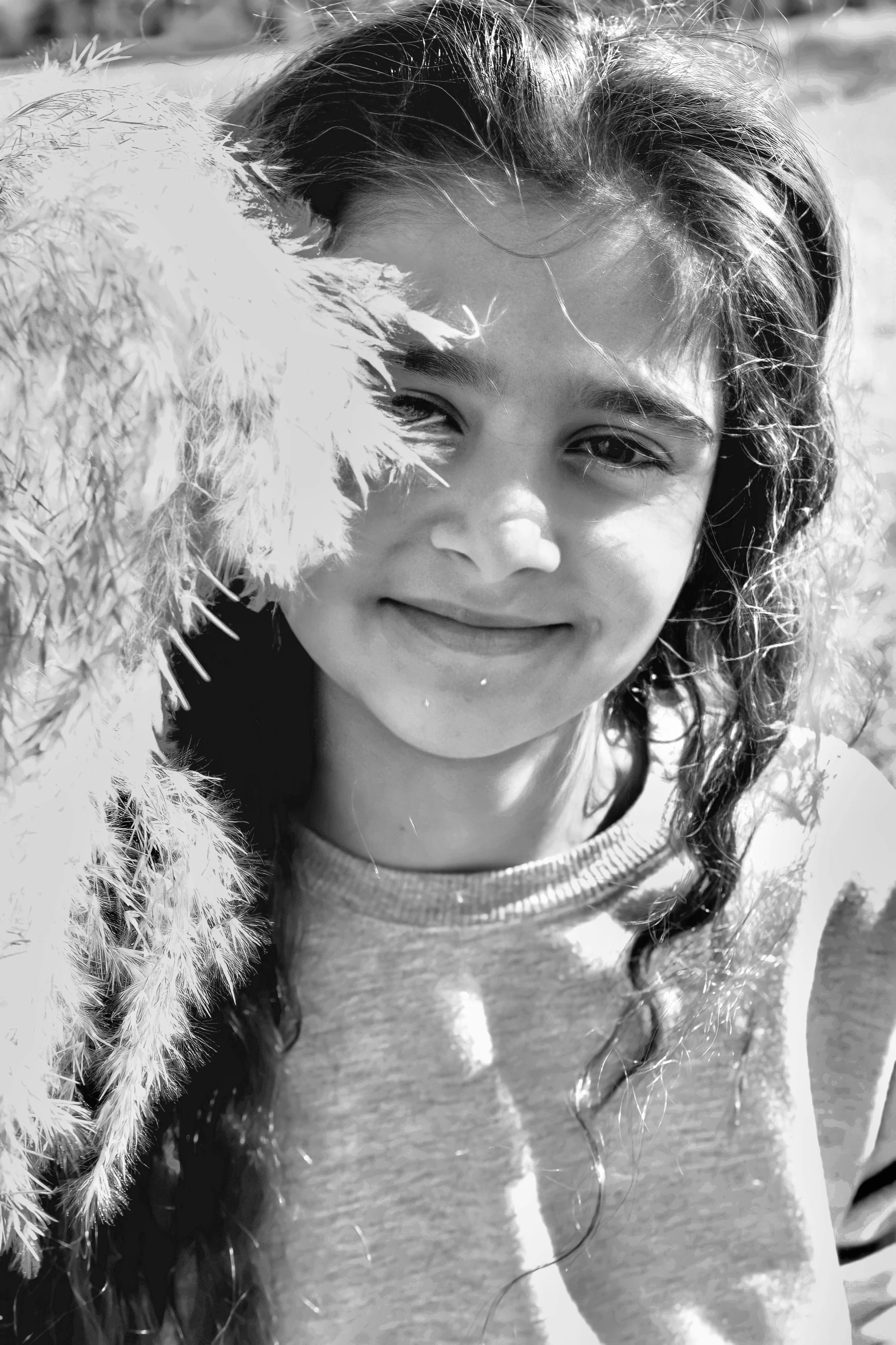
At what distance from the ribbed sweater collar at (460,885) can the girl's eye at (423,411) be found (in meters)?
0.34

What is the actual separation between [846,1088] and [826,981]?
0.08 metres

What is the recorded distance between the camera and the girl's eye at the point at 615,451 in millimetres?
842

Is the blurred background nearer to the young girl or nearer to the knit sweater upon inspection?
the young girl

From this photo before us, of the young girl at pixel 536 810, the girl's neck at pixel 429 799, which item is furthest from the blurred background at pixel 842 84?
the girl's neck at pixel 429 799

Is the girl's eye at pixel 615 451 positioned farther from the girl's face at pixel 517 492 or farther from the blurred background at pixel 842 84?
the blurred background at pixel 842 84

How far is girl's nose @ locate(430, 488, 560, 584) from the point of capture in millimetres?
796

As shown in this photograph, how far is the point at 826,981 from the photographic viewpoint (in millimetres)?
1033

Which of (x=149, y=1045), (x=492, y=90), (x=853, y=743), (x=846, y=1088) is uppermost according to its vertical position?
(x=492, y=90)

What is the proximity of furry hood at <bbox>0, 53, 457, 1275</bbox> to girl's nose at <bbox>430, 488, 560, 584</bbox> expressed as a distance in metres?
0.09

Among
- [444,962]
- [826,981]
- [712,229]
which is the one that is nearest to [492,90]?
[712,229]

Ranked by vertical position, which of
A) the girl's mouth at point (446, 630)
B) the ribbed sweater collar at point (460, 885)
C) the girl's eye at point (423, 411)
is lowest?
the ribbed sweater collar at point (460, 885)

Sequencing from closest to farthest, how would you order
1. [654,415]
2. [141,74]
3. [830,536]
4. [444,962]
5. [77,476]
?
[77,476]
[141,74]
[654,415]
[444,962]
[830,536]

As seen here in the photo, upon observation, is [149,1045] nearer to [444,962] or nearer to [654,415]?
[444,962]

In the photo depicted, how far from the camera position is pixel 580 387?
81 cm
